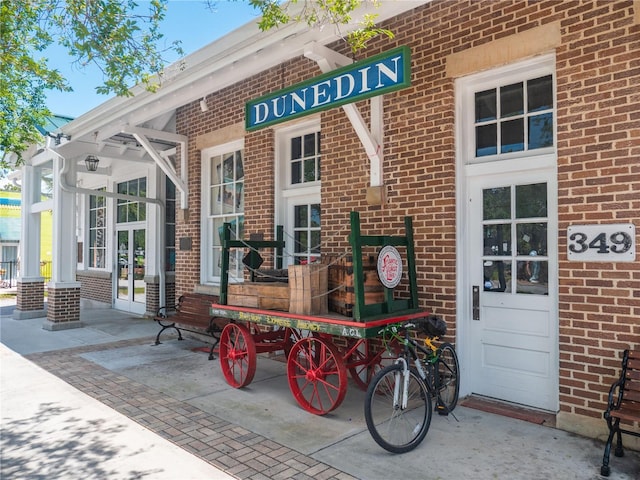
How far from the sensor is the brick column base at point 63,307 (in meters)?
9.10

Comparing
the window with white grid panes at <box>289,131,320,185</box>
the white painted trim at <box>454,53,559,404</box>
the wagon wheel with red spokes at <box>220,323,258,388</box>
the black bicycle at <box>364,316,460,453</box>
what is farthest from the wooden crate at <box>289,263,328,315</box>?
the window with white grid panes at <box>289,131,320,185</box>

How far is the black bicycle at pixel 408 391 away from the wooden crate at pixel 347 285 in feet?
1.33

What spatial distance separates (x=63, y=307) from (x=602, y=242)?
30.1 feet

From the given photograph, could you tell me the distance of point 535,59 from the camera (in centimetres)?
434

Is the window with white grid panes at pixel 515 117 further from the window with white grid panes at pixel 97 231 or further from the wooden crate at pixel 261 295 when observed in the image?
the window with white grid panes at pixel 97 231

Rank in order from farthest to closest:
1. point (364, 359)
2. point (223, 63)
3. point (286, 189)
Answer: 1. point (286, 189)
2. point (223, 63)
3. point (364, 359)

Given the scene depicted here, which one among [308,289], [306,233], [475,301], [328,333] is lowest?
[328,333]

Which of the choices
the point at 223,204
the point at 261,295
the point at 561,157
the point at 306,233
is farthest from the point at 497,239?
the point at 223,204

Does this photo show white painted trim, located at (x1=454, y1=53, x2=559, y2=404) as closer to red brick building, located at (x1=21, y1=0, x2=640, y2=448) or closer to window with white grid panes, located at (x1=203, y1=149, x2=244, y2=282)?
red brick building, located at (x1=21, y1=0, x2=640, y2=448)

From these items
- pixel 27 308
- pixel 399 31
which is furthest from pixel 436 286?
pixel 27 308

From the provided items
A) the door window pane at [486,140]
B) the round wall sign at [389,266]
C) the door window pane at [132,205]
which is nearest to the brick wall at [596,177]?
the door window pane at [486,140]

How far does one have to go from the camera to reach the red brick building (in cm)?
382

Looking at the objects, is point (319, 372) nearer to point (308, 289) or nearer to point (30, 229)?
point (308, 289)

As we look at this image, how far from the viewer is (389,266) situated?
4.32 metres
